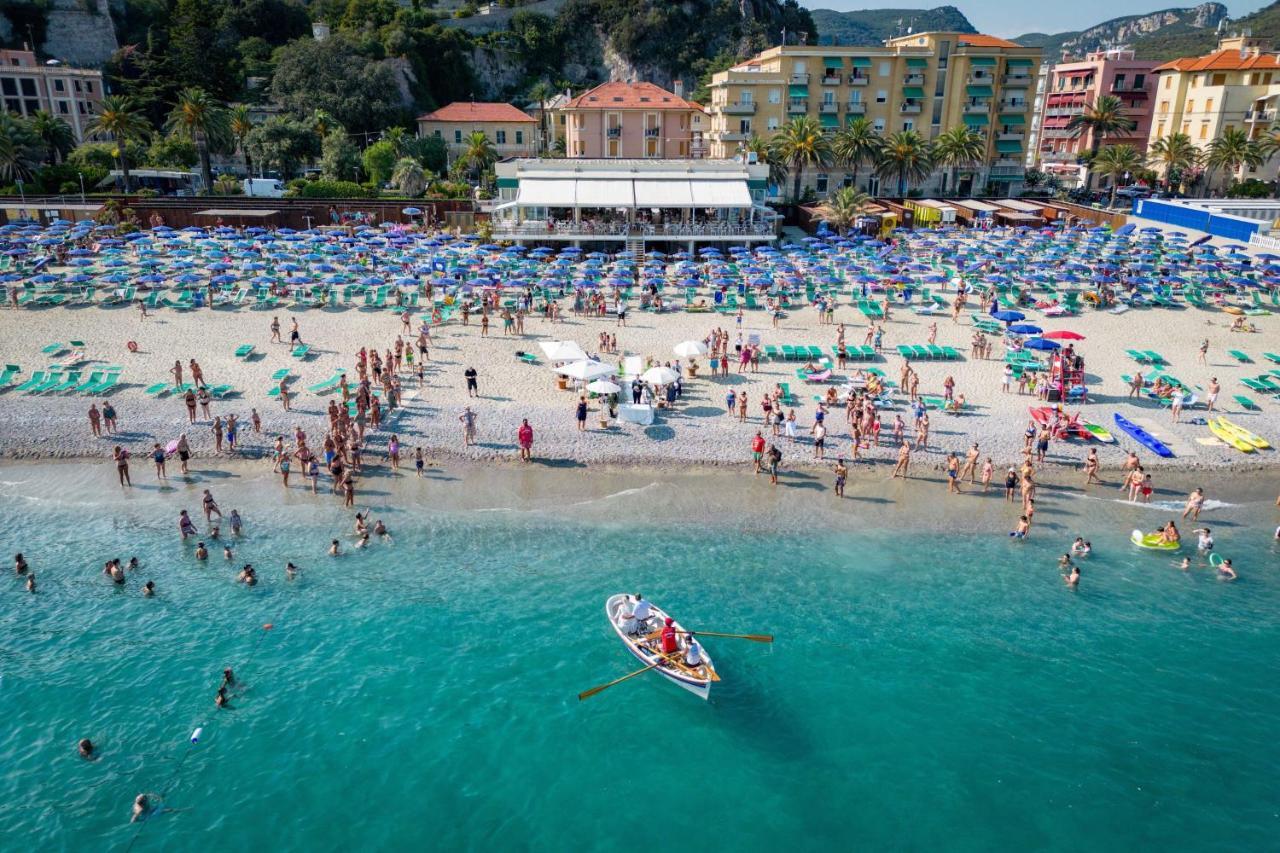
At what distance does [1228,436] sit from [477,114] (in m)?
68.3

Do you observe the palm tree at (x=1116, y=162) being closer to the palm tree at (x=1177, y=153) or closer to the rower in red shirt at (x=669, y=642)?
the palm tree at (x=1177, y=153)

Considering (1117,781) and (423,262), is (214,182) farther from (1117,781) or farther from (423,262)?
(1117,781)

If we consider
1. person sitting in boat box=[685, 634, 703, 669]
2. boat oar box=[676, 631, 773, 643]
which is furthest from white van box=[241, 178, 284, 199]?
person sitting in boat box=[685, 634, 703, 669]

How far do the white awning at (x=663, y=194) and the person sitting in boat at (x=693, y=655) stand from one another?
38126mm

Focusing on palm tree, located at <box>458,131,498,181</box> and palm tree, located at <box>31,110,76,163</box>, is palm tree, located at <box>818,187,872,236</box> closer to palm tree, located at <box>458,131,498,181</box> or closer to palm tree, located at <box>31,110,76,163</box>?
palm tree, located at <box>458,131,498,181</box>

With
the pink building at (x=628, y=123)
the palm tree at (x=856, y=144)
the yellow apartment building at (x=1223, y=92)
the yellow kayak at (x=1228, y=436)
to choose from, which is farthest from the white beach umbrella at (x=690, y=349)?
the yellow apartment building at (x=1223, y=92)

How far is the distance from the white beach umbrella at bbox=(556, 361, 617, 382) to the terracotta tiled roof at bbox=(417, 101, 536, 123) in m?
58.8

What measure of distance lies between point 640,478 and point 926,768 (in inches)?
419

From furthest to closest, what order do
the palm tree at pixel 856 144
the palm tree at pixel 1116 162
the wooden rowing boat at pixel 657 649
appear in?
the palm tree at pixel 1116 162 < the palm tree at pixel 856 144 < the wooden rowing boat at pixel 657 649

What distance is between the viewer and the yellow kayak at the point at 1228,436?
2370cm

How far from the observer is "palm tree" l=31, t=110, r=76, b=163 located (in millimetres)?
65625

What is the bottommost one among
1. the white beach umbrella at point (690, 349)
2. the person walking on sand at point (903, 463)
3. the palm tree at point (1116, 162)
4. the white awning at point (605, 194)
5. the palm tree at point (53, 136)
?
the person walking on sand at point (903, 463)

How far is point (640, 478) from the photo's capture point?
22469 mm

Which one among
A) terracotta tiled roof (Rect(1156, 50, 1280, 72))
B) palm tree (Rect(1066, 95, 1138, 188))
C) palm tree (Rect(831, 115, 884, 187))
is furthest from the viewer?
palm tree (Rect(1066, 95, 1138, 188))
